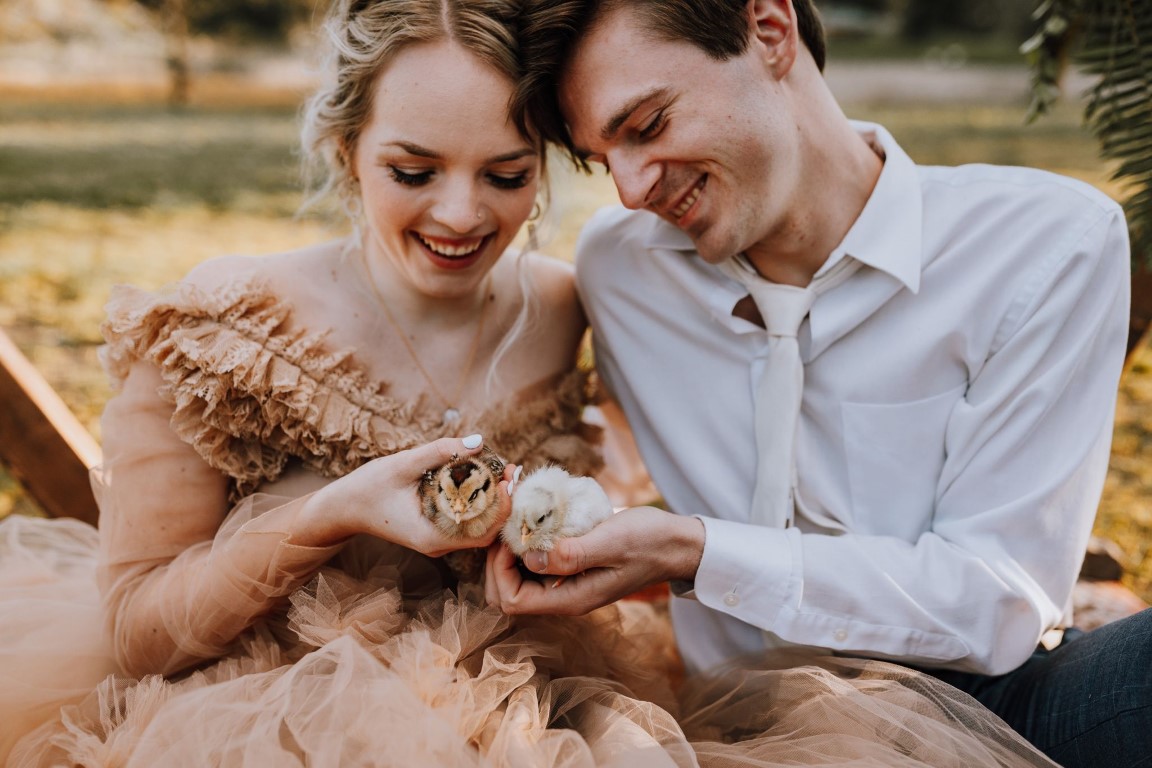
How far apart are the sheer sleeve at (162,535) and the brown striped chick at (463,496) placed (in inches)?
17.3

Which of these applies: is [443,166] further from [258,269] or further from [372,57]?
[258,269]

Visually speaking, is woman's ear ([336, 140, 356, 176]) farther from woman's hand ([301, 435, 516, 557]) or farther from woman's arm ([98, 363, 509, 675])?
woman's hand ([301, 435, 516, 557])

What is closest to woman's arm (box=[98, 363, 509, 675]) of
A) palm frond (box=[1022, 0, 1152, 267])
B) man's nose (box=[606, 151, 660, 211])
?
man's nose (box=[606, 151, 660, 211])

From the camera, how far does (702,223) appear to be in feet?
8.71

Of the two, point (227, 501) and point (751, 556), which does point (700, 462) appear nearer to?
point (751, 556)

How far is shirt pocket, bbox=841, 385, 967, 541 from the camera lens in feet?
8.63

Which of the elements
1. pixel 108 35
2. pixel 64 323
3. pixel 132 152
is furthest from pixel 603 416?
pixel 108 35

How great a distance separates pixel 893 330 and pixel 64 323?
560cm

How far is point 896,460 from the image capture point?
2656mm

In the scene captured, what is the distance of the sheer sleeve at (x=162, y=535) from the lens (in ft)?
7.63

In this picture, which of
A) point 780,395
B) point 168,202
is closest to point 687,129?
point 780,395

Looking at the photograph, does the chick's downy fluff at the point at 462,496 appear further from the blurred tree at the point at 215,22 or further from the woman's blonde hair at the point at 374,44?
the blurred tree at the point at 215,22

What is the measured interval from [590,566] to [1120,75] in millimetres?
2256

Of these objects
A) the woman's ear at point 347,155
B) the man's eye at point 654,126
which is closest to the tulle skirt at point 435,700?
the woman's ear at point 347,155
